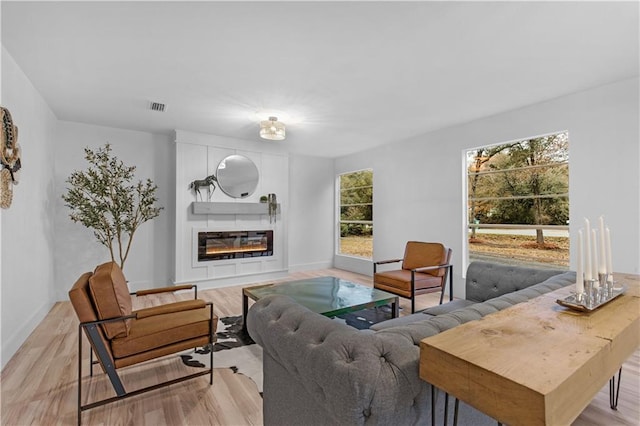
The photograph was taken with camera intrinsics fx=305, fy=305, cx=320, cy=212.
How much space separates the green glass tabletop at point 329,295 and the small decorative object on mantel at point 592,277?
5.65ft

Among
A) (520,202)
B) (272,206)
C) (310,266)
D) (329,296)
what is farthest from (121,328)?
(310,266)

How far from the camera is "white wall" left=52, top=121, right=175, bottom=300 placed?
4.44 m

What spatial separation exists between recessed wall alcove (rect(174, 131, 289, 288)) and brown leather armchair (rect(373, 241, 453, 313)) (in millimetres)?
2586

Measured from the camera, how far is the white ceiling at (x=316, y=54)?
207cm

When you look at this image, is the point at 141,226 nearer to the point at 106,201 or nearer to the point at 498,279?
the point at 106,201

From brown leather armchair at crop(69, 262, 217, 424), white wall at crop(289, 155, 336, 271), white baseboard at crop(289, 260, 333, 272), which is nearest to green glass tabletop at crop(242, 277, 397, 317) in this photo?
brown leather armchair at crop(69, 262, 217, 424)

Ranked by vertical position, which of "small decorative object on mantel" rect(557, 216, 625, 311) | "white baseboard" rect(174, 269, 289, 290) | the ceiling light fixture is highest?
the ceiling light fixture

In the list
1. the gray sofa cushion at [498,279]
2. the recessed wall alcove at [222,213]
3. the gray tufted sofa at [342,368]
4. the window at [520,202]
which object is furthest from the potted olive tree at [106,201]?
the window at [520,202]

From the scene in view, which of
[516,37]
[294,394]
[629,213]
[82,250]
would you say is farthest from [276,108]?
[629,213]

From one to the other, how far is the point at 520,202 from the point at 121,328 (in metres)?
4.56

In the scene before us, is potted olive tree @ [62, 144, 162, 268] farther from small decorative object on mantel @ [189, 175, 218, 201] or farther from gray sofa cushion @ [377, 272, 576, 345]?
gray sofa cushion @ [377, 272, 576, 345]

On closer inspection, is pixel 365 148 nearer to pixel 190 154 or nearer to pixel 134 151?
pixel 190 154

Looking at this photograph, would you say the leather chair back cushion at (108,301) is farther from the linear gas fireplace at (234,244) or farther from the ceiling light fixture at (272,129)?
the linear gas fireplace at (234,244)

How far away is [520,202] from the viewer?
13.4 ft
